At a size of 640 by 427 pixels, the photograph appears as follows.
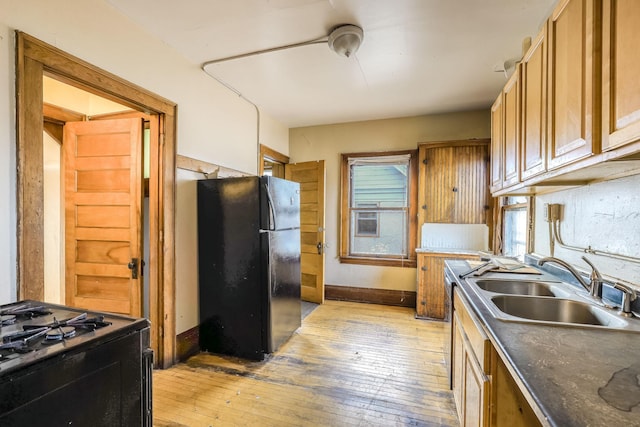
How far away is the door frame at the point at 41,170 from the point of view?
146 centimetres

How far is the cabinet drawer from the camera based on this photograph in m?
1.14

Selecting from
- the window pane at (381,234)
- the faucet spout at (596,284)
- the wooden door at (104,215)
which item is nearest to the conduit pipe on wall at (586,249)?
the faucet spout at (596,284)

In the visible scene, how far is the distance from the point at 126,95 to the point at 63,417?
1947 mm

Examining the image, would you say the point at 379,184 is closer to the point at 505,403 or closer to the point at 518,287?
the point at 518,287

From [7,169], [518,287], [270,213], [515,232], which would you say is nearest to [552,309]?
[518,287]

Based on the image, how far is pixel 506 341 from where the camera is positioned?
997mm

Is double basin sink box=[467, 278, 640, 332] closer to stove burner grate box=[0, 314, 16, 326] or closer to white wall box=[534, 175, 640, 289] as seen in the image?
white wall box=[534, 175, 640, 289]

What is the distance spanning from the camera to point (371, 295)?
4191mm

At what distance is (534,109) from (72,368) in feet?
7.56

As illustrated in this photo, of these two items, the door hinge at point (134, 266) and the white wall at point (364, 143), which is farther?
the white wall at point (364, 143)

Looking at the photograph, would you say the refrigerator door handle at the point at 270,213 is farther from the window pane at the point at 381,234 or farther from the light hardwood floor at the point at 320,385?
the window pane at the point at 381,234

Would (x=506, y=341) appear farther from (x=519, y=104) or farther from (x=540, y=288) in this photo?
(x=519, y=104)

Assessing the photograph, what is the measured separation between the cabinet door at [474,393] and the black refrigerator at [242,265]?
5.22 feet

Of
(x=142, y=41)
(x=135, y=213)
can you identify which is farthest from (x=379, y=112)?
(x=135, y=213)
